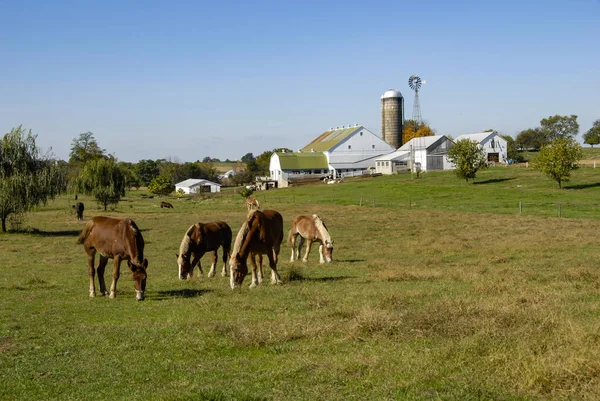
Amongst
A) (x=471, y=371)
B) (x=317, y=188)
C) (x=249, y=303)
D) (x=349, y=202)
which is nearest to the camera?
(x=471, y=371)

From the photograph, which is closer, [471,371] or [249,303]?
[471,371]

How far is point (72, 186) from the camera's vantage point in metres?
66.1

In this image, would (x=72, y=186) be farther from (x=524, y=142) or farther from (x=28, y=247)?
(x=524, y=142)

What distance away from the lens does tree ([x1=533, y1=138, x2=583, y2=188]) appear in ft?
220

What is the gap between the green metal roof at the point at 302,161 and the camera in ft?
373

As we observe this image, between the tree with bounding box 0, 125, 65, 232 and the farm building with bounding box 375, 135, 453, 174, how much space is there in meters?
72.6

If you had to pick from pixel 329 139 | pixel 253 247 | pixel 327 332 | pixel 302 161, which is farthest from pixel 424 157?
pixel 327 332

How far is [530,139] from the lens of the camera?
152250 mm

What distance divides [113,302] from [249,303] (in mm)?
3594

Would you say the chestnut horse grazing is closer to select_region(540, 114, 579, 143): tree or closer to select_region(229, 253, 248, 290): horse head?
select_region(229, 253, 248, 290): horse head

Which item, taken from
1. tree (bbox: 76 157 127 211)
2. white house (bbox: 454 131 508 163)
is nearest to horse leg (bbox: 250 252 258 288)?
tree (bbox: 76 157 127 211)

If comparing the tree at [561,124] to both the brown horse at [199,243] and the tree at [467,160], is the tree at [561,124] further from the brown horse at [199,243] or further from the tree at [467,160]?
the brown horse at [199,243]

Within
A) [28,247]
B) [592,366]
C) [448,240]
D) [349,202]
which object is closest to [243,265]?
[592,366]

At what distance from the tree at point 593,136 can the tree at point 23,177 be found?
13722 cm
